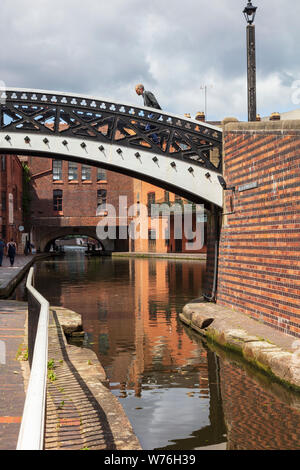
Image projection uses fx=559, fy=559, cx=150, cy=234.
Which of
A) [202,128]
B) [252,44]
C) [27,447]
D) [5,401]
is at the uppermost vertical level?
[252,44]

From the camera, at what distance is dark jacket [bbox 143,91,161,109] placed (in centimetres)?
1277

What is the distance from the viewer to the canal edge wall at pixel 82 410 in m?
4.12

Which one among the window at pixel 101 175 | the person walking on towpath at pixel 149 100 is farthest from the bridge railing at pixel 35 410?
the window at pixel 101 175

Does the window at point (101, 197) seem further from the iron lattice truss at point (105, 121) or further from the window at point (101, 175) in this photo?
the iron lattice truss at point (105, 121)

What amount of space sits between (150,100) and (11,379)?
862 cm

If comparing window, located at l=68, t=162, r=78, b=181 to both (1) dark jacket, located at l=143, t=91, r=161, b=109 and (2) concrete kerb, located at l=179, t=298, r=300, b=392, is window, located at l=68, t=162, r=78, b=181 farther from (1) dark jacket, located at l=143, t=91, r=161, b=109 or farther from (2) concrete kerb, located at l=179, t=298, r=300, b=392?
(2) concrete kerb, located at l=179, t=298, r=300, b=392

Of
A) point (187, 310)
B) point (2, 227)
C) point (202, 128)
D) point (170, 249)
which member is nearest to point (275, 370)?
point (187, 310)

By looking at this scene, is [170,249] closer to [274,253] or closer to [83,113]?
[83,113]

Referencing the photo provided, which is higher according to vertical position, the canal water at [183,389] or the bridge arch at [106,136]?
the bridge arch at [106,136]

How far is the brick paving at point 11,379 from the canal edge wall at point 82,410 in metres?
0.26

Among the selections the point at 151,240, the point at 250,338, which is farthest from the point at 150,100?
the point at 151,240

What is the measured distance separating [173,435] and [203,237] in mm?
37088

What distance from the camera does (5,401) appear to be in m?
4.75

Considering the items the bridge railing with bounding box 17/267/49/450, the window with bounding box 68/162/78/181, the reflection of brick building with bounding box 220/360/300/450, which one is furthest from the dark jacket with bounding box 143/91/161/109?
the window with bounding box 68/162/78/181
